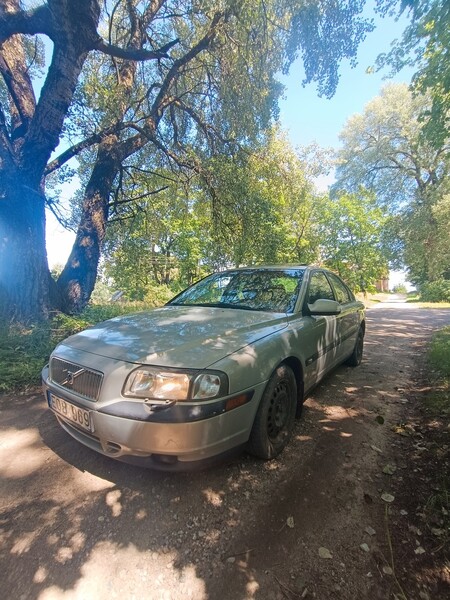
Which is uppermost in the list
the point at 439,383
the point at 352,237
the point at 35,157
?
the point at 352,237

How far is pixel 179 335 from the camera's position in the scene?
244 cm

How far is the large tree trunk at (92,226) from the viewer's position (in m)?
7.04

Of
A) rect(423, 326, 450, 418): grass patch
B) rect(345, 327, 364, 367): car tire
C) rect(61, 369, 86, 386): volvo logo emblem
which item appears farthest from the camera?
rect(345, 327, 364, 367): car tire

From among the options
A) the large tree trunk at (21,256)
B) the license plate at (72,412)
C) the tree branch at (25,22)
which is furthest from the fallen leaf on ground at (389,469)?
the tree branch at (25,22)

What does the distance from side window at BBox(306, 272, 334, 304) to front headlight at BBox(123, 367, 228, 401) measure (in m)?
1.77

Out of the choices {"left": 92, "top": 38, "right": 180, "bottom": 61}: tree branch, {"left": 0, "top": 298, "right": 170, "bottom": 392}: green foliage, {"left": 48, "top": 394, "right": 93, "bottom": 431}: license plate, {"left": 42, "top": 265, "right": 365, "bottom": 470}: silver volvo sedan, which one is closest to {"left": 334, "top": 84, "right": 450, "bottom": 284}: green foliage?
{"left": 92, "top": 38, "right": 180, "bottom": 61}: tree branch

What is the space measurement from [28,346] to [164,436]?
3976 millimetres

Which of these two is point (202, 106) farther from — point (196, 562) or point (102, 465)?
point (196, 562)

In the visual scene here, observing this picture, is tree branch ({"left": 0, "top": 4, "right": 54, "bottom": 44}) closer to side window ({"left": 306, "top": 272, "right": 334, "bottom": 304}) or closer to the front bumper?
side window ({"left": 306, "top": 272, "right": 334, "bottom": 304})

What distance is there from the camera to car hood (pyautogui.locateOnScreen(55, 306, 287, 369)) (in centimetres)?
211

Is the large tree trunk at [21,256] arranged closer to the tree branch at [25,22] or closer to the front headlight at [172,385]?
the tree branch at [25,22]

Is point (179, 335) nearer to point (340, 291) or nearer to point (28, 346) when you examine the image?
point (340, 291)

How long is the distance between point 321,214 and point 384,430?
17042mm

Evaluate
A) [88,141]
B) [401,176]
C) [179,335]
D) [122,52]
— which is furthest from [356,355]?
[401,176]
